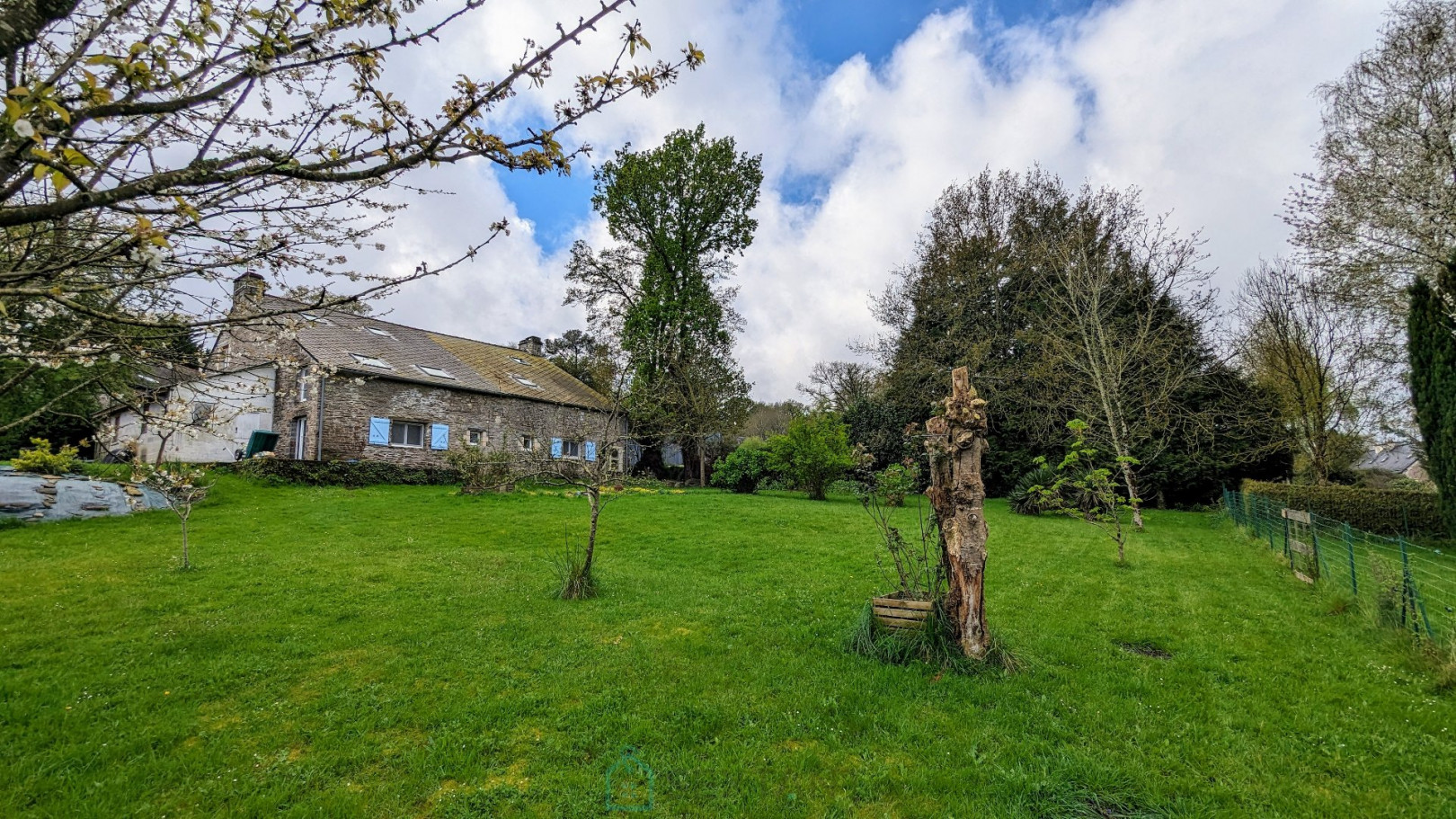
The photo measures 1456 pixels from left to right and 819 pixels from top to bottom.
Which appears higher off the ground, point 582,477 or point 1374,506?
point 582,477

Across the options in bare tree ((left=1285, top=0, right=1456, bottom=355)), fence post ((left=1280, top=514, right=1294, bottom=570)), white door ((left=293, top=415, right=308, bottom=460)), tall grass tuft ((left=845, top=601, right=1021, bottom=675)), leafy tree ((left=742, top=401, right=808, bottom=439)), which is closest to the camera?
tall grass tuft ((left=845, top=601, right=1021, bottom=675))

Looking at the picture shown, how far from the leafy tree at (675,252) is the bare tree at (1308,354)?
17795 mm

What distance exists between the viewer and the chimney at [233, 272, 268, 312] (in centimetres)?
298

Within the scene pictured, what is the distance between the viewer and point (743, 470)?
21844mm

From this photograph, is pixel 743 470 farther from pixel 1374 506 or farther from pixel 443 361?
pixel 1374 506

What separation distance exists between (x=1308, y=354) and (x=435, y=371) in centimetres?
2816

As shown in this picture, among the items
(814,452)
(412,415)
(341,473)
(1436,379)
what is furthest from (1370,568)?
(412,415)

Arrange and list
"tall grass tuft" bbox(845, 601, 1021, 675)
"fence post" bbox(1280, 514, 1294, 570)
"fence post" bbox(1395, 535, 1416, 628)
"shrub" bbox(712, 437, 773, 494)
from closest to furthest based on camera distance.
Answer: "tall grass tuft" bbox(845, 601, 1021, 675), "fence post" bbox(1395, 535, 1416, 628), "fence post" bbox(1280, 514, 1294, 570), "shrub" bbox(712, 437, 773, 494)

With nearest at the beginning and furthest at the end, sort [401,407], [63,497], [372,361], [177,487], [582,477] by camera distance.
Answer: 1. [582,477]
2. [177,487]
3. [63,497]
4. [372,361]
5. [401,407]

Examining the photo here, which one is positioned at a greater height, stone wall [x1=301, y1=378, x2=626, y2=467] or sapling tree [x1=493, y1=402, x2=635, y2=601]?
stone wall [x1=301, y1=378, x2=626, y2=467]

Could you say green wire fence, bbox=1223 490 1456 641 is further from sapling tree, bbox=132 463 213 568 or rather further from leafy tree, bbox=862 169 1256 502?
sapling tree, bbox=132 463 213 568

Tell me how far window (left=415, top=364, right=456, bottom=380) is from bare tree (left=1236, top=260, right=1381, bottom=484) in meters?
26.8

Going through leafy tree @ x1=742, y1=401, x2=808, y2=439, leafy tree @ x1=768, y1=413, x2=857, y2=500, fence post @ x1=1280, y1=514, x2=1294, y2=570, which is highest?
leafy tree @ x1=742, y1=401, x2=808, y2=439

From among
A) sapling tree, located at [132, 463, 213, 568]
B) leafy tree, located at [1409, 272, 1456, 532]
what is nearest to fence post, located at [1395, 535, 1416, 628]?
leafy tree, located at [1409, 272, 1456, 532]
